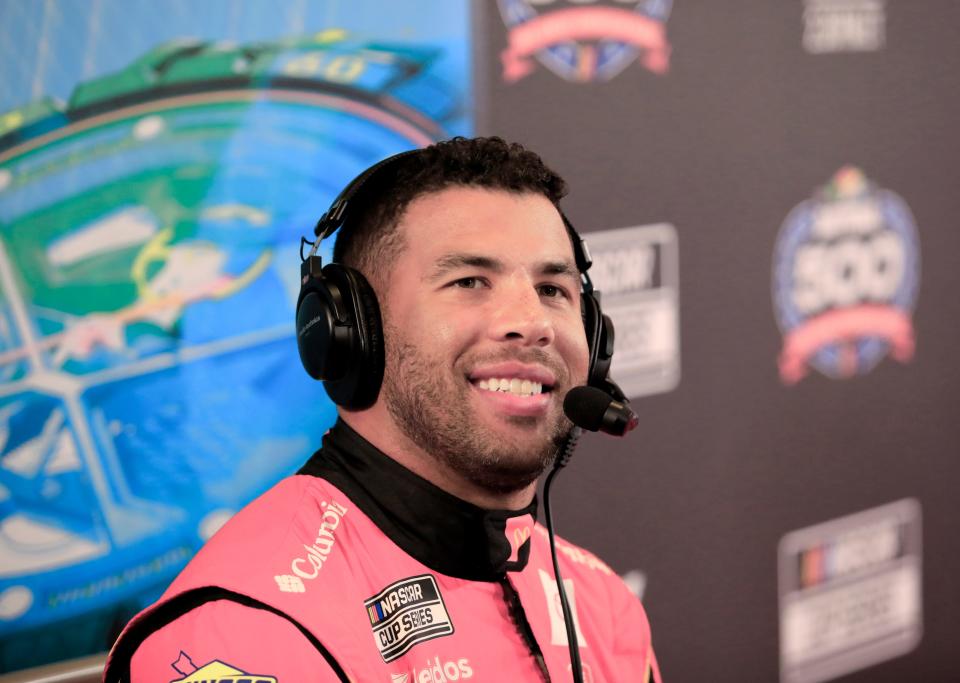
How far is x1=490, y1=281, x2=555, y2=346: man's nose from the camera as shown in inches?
38.2

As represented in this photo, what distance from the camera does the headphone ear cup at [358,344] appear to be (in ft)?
3.18

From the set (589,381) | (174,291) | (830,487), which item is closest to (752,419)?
(830,487)

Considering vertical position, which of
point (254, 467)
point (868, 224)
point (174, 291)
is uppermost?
point (868, 224)

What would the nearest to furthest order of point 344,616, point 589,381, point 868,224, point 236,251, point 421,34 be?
point 344,616 → point 589,381 → point 236,251 → point 421,34 → point 868,224

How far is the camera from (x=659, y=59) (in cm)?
182

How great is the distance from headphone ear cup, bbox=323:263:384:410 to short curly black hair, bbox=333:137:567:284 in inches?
1.9

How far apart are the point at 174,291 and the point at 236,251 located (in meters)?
0.10

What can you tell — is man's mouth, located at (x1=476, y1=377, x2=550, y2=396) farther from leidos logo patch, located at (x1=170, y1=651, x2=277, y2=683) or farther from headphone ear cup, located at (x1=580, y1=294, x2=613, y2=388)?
leidos logo patch, located at (x1=170, y1=651, x2=277, y2=683)

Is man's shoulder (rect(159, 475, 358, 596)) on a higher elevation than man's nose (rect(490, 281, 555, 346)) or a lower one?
lower

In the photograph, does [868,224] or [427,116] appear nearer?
[427,116]

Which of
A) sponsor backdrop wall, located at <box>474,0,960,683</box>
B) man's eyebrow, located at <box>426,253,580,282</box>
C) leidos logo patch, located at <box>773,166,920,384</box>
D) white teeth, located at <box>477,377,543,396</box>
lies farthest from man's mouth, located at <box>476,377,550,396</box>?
leidos logo patch, located at <box>773,166,920,384</box>

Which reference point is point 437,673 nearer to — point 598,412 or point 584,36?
point 598,412

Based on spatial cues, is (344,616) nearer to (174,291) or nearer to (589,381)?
(589,381)

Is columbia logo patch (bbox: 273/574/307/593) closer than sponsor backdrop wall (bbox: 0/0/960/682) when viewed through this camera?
Yes
